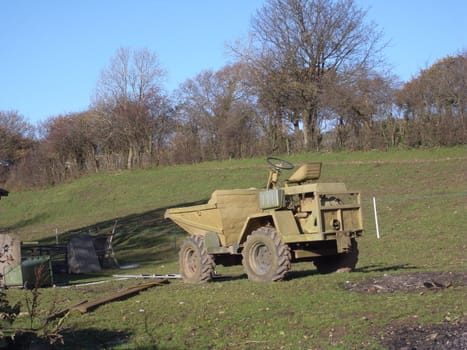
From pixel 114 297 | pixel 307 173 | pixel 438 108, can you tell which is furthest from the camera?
pixel 438 108

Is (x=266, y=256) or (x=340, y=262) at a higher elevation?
(x=266, y=256)

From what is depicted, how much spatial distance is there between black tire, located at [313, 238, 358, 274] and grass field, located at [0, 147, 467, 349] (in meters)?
0.33

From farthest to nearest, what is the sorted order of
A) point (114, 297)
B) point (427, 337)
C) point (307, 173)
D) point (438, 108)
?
point (438, 108)
point (307, 173)
point (114, 297)
point (427, 337)

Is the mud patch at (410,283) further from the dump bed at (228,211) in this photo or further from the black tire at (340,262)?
the dump bed at (228,211)

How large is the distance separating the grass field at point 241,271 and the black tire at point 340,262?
0.33 meters

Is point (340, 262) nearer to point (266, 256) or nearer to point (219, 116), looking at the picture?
point (266, 256)

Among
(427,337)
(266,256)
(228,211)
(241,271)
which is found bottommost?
(241,271)

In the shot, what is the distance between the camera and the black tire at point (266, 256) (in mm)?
12234

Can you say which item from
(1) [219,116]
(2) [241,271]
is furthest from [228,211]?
(1) [219,116]

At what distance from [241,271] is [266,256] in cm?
443

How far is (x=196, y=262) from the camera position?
14453 mm

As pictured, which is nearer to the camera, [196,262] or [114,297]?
[114,297]

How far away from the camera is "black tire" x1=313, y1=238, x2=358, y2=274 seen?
13.4 m

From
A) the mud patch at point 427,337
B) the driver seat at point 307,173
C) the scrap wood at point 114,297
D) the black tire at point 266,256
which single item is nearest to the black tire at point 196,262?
the scrap wood at point 114,297
